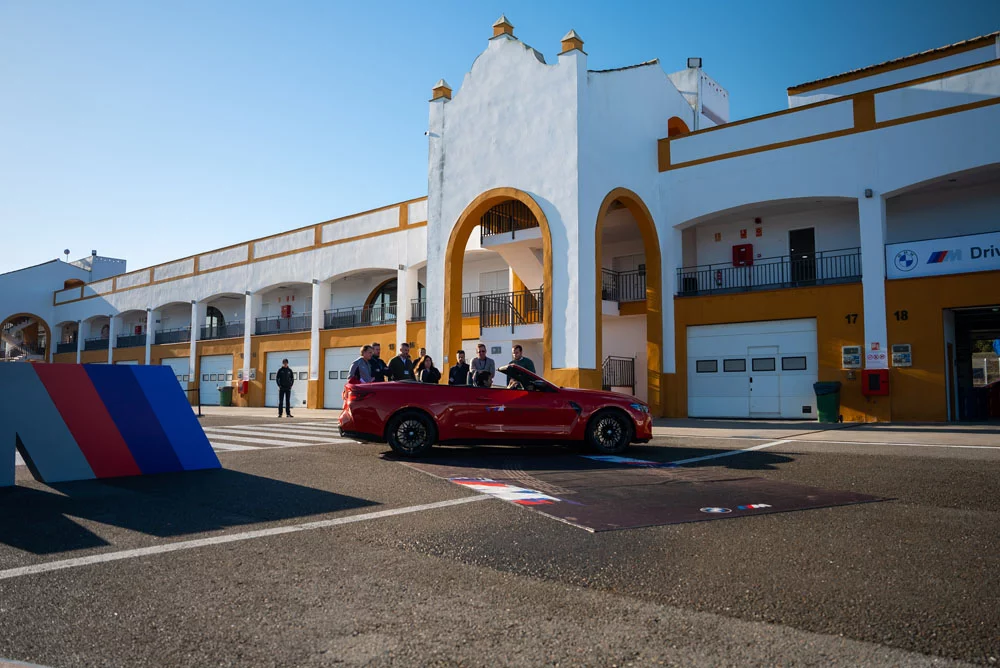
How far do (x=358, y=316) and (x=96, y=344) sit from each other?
87.6 ft

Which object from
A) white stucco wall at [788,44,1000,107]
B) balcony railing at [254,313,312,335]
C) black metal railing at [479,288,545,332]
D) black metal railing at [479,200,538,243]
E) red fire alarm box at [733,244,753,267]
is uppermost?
white stucco wall at [788,44,1000,107]

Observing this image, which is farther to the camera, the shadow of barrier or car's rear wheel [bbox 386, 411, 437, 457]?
car's rear wheel [bbox 386, 411, 437, 457]

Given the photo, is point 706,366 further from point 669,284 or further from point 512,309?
point 512,309

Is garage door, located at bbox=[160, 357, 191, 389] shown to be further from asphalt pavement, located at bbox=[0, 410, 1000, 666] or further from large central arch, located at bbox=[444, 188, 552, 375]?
asphalt pavement, located at bbox=[0, 410, 1000, 666]

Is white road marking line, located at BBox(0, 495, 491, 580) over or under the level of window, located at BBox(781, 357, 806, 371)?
under

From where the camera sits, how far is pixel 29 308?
169 feet

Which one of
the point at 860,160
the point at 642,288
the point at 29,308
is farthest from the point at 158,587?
the point at 29,308

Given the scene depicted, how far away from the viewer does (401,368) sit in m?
12.2

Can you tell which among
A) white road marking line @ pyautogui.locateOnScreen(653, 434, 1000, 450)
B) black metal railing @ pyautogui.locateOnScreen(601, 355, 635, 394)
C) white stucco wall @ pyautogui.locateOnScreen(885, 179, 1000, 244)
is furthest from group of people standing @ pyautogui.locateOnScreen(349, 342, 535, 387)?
Answer: white stucco wall @ pyautogui.locateOnScreen(885, 179, 1000, 244)

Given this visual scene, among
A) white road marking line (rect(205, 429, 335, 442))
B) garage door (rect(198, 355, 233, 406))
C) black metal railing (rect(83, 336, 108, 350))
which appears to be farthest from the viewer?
black metal railing (rect(83, 336, 108, 350))

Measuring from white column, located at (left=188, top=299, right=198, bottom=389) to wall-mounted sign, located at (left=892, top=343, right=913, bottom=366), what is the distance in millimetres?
34209

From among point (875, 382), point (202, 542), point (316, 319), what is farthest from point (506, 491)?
point (316, 319)

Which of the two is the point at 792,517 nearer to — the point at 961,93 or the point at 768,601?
the point at 768,601

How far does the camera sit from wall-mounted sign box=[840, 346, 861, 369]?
1855 cm
